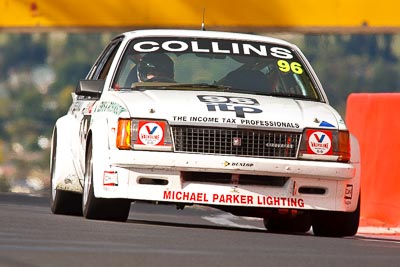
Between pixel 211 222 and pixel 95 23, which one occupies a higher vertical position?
pixel 95 23

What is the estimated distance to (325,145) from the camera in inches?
484

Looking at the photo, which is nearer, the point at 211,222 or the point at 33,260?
the point at 33,260

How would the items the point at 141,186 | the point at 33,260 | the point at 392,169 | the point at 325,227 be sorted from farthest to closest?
the point at 392,169, the point at 325,227, the point at 141,186, the point at 33,260

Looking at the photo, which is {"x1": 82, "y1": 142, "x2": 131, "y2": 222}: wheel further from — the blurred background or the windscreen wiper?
the blurred background

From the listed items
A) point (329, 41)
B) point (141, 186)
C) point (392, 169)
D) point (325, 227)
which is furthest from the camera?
point (329, 41)

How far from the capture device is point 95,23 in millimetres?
24016

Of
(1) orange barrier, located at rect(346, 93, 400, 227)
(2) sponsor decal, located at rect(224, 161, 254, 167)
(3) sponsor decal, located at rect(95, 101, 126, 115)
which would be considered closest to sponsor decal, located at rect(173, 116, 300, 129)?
(2) sponsor decal, located at rect(224, 161, 254, 167)

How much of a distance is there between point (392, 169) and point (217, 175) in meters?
3.79

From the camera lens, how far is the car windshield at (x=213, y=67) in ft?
42.8

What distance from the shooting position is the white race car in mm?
11969

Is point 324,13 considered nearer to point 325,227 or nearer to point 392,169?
point 392,169

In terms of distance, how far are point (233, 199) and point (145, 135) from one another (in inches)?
30.0

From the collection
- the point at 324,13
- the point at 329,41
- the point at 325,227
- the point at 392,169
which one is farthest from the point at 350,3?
the point at 325,227

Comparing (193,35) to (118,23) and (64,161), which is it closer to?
(64,161)
